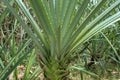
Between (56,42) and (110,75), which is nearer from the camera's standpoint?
(56,42)

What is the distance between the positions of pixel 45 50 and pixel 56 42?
58mm

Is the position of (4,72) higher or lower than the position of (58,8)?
lower

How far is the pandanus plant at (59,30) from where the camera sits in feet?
2.91

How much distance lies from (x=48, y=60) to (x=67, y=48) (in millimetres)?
84

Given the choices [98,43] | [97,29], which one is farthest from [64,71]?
[98,43]

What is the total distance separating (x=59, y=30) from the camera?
0.87 meters

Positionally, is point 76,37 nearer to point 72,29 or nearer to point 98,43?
point 72,29

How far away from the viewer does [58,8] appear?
0.91 metres

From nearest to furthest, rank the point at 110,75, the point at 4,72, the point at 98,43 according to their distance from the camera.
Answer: the point at 4,72
the point at 98,43
the point at 110,75

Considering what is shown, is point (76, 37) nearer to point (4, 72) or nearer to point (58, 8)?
point (58, 8)

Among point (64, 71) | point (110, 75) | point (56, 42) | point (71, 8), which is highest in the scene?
point (71, 8)

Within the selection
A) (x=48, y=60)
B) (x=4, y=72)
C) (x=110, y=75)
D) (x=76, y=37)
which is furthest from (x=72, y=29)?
(x=110, y=75)

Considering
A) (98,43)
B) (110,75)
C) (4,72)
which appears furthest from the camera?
(110,75)

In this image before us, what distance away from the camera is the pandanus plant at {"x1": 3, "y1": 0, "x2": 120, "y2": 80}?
886 mm
